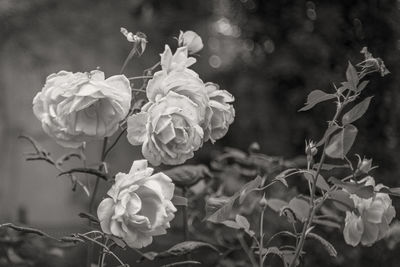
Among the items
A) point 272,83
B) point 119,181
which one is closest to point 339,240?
point 272,83

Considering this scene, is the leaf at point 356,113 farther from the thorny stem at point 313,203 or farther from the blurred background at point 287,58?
the blurred background at point 287,58

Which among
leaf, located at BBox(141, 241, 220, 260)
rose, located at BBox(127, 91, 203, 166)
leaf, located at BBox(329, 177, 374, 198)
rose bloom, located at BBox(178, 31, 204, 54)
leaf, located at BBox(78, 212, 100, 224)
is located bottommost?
leaf, located at BBox(141, 241, 220, 260)

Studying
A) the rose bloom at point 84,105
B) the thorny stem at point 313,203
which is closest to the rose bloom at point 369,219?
the thorny stem at point 313,203

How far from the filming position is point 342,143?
0.66 metres

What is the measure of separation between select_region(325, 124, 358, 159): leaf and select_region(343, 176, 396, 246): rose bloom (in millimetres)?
94

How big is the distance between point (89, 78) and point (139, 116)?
0.07 meters

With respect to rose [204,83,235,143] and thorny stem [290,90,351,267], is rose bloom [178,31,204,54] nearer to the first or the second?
rose [204,83,235,143]

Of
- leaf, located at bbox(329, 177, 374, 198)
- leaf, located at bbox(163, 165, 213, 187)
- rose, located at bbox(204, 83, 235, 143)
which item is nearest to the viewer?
leaf, located at bbox(329, 177, 374, 198)

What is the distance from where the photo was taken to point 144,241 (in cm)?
67

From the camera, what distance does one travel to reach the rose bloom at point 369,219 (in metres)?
0.74

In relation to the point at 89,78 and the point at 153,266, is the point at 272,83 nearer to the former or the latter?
the point at 153,266

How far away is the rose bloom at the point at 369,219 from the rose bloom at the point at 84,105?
296 millimetres

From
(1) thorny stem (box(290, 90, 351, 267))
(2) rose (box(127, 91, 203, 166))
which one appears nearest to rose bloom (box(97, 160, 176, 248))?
(2) rose (box(127, 91, 203, 166))

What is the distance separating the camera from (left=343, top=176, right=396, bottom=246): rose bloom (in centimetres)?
74
